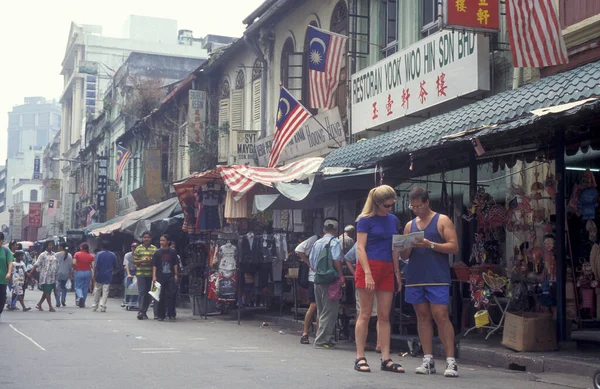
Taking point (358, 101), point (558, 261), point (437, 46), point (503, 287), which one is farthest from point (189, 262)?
point (558, 261)

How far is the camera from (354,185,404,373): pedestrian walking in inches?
319

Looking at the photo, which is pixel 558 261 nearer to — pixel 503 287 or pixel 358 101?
pixel 503 287

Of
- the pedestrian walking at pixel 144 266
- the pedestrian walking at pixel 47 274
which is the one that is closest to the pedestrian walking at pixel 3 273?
the pedestrian walking at pixel 144 266

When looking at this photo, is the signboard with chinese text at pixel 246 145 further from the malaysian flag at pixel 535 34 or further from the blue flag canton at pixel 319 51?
the malaysian flag at pixel 535 34

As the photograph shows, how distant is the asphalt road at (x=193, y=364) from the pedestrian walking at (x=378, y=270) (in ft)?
0.96

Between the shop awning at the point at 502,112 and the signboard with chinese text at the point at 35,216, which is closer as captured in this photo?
the shop awning at the point at 502,112

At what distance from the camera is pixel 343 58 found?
61.2 ft

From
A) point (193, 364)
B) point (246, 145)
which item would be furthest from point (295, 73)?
point (193, 364)

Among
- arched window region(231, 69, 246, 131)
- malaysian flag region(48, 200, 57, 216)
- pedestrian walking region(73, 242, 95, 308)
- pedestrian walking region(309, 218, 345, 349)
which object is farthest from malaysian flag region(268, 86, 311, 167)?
malaysian flag region(48, 200, 57, 216)

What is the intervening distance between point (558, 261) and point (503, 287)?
140cm

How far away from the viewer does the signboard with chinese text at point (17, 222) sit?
9531cm

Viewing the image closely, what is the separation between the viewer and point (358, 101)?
1717 cm

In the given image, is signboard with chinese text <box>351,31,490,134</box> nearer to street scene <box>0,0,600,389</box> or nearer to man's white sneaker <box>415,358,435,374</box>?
street scene <box>0,0,600,389</box>

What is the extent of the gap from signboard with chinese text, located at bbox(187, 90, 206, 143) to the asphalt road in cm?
1452
